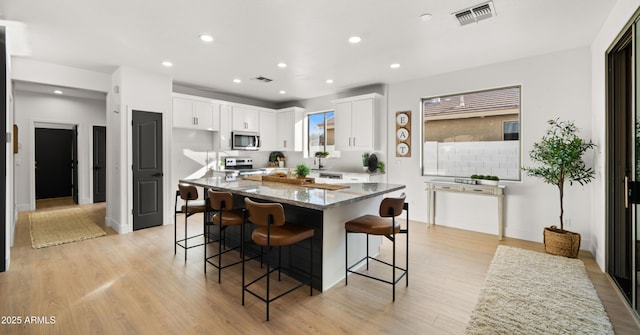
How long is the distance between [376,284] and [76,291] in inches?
109

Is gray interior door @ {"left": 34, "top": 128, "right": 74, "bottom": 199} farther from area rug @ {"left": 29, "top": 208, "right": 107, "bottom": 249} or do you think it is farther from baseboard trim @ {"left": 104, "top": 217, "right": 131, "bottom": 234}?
baseboard trim @ {"left": 104, "top": 217, "right": 131, "bottom": 234}

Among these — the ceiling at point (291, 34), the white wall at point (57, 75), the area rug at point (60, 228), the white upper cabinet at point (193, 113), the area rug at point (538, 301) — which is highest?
the ceiling at point (291, 34)

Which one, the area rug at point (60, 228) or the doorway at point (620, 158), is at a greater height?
the doorway at point (620, 158)

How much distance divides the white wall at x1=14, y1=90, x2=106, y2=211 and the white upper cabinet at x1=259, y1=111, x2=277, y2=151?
406 centimetres

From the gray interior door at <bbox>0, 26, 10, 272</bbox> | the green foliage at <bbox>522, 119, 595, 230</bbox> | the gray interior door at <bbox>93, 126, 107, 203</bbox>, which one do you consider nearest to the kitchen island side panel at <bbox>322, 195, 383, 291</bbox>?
the green foliage at <bbox>522, 119, 595, 230</bbox>

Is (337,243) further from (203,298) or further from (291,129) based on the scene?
(291,129)

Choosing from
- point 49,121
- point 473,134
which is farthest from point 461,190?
point 49,121

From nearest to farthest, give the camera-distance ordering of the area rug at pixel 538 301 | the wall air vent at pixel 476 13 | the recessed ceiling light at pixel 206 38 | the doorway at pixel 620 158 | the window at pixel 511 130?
the area rug at pixel 538 301, the doorway at pixel 620 158, the wall air vent at pixel 476 13, the recessed ceiling light at pixel 206 38, the window at pixel 511 130

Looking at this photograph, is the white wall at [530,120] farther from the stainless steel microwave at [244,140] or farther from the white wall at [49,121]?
the white wall at [49,121]

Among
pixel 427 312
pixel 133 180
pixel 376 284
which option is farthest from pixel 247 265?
pixel 133 180

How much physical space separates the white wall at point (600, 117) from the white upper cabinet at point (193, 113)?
5968 mm

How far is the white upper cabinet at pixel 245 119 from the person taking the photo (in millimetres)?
6371

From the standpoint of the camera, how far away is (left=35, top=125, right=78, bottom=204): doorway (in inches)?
293

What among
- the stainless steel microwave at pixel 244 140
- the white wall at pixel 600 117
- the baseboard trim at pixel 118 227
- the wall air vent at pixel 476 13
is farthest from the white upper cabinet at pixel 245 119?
the white wall at pixel 600 117
